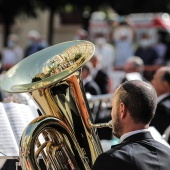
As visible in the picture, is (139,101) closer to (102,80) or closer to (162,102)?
(162,102)

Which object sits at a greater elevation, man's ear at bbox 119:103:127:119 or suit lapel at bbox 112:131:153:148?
man's ear at bbox 119:103:127:119

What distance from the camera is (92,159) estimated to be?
11.8 ft

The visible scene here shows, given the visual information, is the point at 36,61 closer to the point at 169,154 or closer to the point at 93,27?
the point at 169,154

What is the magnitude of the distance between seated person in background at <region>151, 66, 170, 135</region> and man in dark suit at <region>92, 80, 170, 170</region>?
276cm

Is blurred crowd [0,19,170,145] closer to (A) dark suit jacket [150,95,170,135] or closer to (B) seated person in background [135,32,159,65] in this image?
(B) seated person in background [135,32,159,65]

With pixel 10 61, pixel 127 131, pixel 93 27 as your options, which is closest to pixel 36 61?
pixel 127 131

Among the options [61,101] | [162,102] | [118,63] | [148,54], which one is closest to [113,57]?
[118,63]

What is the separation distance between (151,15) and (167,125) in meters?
13.4

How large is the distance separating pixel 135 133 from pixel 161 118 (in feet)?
9.46

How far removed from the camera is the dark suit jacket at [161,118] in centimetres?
579

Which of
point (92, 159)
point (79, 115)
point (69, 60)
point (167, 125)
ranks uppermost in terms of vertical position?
point (69, 60)

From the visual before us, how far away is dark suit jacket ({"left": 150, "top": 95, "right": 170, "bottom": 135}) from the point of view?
19.0 ft

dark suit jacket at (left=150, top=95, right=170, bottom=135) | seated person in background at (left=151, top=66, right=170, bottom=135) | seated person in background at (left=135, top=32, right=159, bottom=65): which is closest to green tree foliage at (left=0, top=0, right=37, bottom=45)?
seated person in background at (left=135, top=32, right=159, bottom=65)

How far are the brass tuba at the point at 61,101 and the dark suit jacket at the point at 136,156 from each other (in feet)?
1.43
